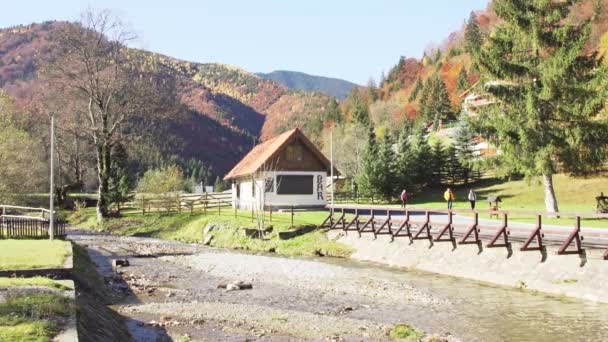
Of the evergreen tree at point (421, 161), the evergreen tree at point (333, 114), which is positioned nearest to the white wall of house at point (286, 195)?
the evergreen tree at point (421, 161)

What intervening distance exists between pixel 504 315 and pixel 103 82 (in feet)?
119

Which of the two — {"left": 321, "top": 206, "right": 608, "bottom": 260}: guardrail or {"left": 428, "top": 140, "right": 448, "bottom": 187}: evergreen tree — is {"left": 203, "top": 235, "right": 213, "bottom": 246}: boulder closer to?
{"left": 321, "top": 206, "right": 608, "bottom": 260}: guardrail

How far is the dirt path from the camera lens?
41.6 ft

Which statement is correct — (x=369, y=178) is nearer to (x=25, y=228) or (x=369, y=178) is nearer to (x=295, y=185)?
(x=295, y=185)

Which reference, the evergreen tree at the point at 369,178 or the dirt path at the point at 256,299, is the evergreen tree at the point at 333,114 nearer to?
the evergreen tree at the point at 369,178

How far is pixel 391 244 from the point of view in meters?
25.9

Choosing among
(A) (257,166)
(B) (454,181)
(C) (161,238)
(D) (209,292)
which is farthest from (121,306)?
(B) (454,181)

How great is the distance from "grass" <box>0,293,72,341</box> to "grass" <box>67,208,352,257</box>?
1850 centimetres

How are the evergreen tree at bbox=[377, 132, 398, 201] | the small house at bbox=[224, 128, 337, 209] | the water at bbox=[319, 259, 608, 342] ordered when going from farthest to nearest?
the evergreen tree at bbox=[377, 132, 398, 201]
the small house at bbox=[224, 128, 337, 209]
the water at bbox=[319, 259, 608, 342]

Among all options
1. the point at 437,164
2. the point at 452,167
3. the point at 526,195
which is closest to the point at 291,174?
the point at 526,195

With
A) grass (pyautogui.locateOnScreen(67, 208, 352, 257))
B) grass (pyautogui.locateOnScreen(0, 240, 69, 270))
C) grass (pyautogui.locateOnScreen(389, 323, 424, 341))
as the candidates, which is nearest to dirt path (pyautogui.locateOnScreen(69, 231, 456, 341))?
grass (pyautogui.locateOnScreen(389, 323, 424, 341))

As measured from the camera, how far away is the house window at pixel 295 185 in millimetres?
44312

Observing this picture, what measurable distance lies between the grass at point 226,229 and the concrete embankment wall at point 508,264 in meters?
3.37

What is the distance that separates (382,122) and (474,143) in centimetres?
4056
